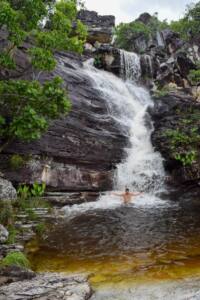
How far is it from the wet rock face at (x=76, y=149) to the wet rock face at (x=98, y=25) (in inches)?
779

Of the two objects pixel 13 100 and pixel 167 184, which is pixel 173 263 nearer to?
pixel 13 100

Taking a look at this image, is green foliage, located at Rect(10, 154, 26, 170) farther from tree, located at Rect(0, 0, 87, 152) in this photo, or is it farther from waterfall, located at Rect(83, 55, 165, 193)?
waterfall, located at Rect(83, 55, 165, 193)

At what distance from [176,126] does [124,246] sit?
13.8 meters

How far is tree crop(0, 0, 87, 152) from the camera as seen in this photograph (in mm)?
15359

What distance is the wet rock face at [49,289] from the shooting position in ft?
23.2

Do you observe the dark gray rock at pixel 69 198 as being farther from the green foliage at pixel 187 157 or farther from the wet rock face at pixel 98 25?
the wet rock face at pixel 98 25

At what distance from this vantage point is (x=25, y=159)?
1830 centimetres

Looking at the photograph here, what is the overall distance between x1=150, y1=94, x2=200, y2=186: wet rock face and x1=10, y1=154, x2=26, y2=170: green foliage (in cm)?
877

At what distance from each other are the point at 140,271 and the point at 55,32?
37.6 ft

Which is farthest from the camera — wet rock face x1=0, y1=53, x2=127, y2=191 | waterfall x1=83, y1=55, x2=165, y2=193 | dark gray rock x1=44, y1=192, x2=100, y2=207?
waterfall x1=83, y1=55, x2=165, y2=193

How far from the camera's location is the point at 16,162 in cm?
1769

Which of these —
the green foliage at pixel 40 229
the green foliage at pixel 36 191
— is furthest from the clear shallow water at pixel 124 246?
the green foliage at pixel 36 191

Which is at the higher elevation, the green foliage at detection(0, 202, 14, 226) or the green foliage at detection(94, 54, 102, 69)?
the green foliage at detection(94, 54, 102, 69)

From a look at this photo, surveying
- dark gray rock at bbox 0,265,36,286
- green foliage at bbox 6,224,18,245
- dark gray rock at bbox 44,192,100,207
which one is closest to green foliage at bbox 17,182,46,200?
dark gray rock at bbox 44,192,100,207
